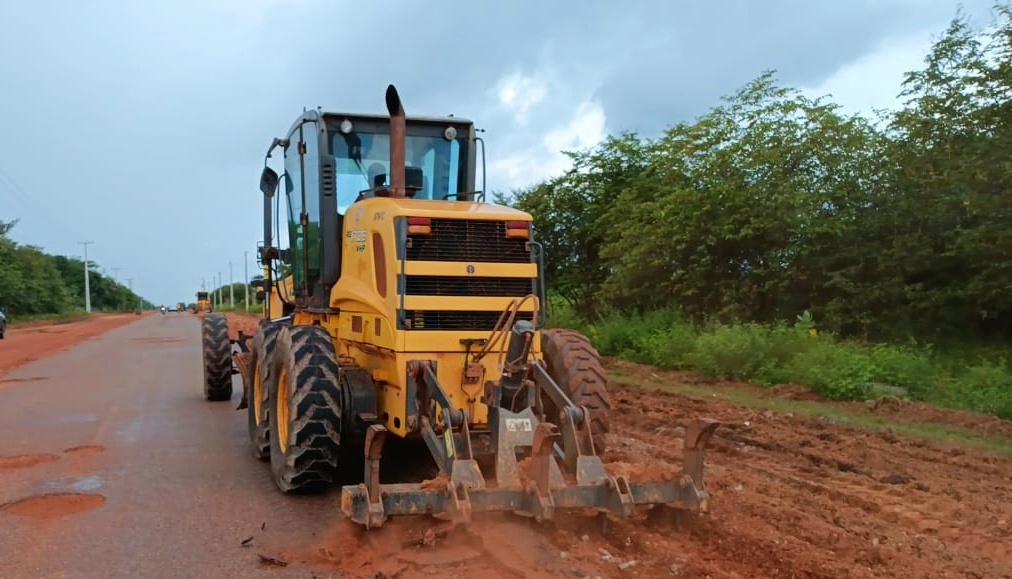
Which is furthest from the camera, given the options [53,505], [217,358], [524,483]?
[217,358]

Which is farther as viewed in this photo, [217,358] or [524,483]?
[217,358]

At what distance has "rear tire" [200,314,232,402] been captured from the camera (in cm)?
1220

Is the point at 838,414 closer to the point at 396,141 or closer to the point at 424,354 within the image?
the point at 424,354

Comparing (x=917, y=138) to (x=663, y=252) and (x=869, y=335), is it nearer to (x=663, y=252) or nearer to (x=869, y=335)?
(x=869, y=335)

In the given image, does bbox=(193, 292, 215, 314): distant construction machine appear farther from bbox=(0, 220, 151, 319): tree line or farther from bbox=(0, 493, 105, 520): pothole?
bbox=(0, 493, 105, 520): pothole

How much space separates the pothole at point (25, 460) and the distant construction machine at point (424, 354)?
6.79 feet

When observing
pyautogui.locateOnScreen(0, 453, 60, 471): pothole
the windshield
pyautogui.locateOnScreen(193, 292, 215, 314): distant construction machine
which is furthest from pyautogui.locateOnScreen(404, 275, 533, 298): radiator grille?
pyautogui.locateOnScreen(193, 292, 215, 314): distant construction machine

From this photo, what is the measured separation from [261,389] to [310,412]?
5.24 ft

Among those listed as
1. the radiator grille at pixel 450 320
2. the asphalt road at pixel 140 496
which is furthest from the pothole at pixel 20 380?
the radiator grille at pixel 450 320

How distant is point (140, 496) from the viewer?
22.5 feet

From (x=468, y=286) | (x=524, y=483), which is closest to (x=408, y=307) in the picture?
(x=468, y=286)

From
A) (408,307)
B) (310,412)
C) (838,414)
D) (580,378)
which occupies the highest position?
(408,307)

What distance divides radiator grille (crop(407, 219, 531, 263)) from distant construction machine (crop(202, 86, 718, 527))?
10 mm

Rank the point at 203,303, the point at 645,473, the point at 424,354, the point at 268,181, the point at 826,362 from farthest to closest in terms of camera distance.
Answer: the point at 203,303
the point at 826,362
the point at 268,181
the point at 424,354
the point at 645,473
